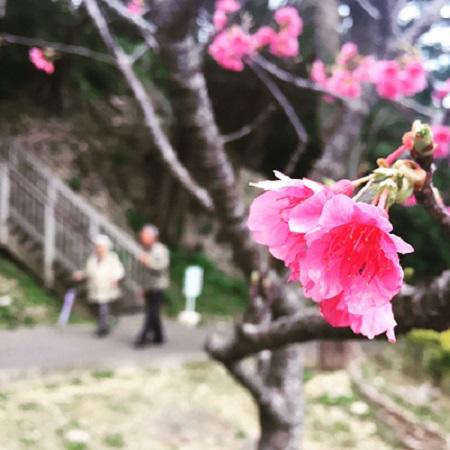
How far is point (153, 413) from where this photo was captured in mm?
5879

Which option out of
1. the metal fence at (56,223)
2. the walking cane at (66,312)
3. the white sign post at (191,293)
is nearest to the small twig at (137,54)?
the walking cane at (66,312)

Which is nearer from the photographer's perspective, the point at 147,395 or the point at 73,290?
the point at 147,395

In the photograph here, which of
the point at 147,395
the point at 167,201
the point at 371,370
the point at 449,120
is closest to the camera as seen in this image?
the point at 449,120

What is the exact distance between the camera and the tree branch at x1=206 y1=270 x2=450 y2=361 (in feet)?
5.56

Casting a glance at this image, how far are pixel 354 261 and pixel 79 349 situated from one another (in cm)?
701

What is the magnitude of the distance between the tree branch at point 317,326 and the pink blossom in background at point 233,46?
2444 millimetres

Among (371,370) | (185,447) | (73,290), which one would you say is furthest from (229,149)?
(185,447)

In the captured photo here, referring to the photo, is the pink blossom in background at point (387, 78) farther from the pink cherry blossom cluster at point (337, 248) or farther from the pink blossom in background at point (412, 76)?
the pink cherry blossom cluster at point (337, 248)

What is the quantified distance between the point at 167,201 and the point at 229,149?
197 cm

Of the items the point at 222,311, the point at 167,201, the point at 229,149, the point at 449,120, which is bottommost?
the point at 222,311

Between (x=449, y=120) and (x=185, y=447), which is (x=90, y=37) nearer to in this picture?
(x=185, y=447)

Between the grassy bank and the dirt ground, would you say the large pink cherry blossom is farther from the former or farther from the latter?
the grassy bank

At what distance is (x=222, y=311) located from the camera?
11.6 m

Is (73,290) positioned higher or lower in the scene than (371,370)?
higher
